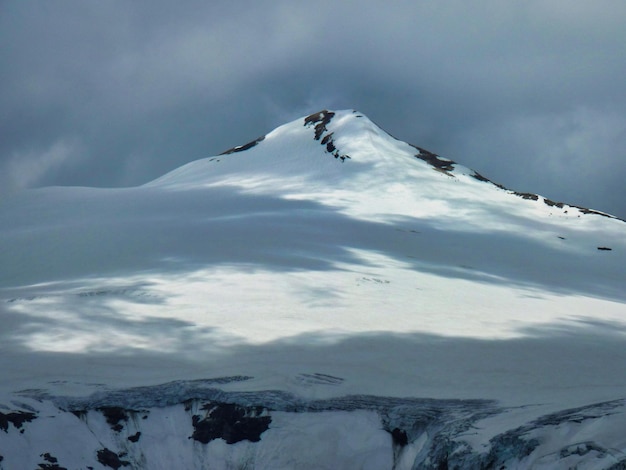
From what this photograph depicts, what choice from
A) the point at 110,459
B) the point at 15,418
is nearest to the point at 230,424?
the point at 110,459

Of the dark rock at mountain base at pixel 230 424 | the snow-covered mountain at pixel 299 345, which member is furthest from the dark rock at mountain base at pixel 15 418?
the dark rock at mountain base at pixel 230 424

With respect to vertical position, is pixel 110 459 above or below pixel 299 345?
below

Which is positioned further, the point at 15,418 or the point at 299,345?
the point at 299,345

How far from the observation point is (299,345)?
12.2m

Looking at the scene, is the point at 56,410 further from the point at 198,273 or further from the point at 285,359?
the point at 198,273

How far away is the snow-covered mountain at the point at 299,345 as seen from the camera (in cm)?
888

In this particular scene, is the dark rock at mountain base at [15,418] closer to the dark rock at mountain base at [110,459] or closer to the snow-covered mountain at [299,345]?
the snow-covered mountain at [299,345]

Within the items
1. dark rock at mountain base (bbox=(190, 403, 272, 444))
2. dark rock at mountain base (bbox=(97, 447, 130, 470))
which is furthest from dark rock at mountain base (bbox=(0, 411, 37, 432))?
dark rock at mountain base (bbox=(190, 403, 272, 444))

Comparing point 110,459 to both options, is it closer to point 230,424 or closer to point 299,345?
point 230,424

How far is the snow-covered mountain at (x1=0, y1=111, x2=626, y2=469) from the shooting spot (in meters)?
8.88

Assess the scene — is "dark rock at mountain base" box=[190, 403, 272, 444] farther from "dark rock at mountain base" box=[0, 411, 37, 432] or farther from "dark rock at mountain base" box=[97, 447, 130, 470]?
"dark rock at mountain base" box=[0, 411, 37, 432]

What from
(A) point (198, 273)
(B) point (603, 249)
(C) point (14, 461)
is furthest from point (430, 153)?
(C) point (14, 461)

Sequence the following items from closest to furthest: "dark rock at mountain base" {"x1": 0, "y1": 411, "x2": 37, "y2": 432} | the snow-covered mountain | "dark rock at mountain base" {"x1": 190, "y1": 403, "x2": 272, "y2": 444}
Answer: the snow-covered mountain < "dark rock at mountain base" {"x1": 0, "y1": 411, "x2": 37, "y2": 432} < "dark rock at mountain base" {"x1": 190, "y1": 403, "x2": 272, "y2": 444}

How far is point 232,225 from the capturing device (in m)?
26.6
